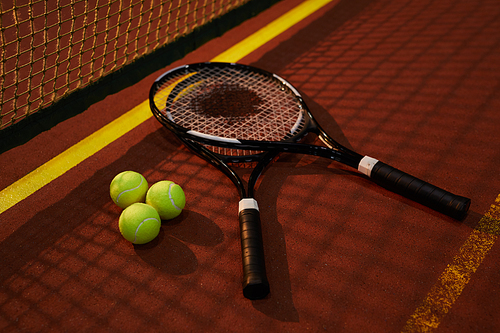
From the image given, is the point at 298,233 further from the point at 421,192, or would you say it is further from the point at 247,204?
the point at 421,192

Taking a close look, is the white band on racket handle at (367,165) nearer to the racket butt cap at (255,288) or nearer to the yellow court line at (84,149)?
the racket butt cap at (255,288)

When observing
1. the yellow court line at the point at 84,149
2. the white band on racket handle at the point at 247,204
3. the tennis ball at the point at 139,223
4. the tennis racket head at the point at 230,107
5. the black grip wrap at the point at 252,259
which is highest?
the tennis racket head at the point at 230,107

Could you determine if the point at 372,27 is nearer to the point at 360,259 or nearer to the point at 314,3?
the point at 314,3

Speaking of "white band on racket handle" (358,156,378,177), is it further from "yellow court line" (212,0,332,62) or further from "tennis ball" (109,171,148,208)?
"yellow court line" (212,0,332,62)

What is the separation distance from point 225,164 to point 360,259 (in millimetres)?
682

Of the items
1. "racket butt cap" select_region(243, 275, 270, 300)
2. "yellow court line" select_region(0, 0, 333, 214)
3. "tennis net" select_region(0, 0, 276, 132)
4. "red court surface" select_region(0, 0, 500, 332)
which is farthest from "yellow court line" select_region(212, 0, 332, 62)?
"racket butt cap" select_region(243, 275, 270, 300)

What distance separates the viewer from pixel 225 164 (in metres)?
1.75

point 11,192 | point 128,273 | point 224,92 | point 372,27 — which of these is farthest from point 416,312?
point 372,27

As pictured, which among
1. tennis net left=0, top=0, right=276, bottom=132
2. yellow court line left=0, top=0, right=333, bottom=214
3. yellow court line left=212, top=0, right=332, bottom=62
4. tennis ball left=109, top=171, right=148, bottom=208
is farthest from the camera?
yellow court line left=212, top=0, right=332, bottom=62

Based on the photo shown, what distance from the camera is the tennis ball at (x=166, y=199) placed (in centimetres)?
156

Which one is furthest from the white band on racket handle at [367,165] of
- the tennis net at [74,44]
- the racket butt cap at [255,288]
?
the tennis net at [74,44]

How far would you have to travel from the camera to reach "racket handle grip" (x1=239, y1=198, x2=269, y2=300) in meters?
1.31

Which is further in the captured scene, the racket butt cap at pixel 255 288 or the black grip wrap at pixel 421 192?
the black grip wrap at pixel 421 192

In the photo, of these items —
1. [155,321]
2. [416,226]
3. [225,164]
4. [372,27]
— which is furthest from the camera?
[372,27]
